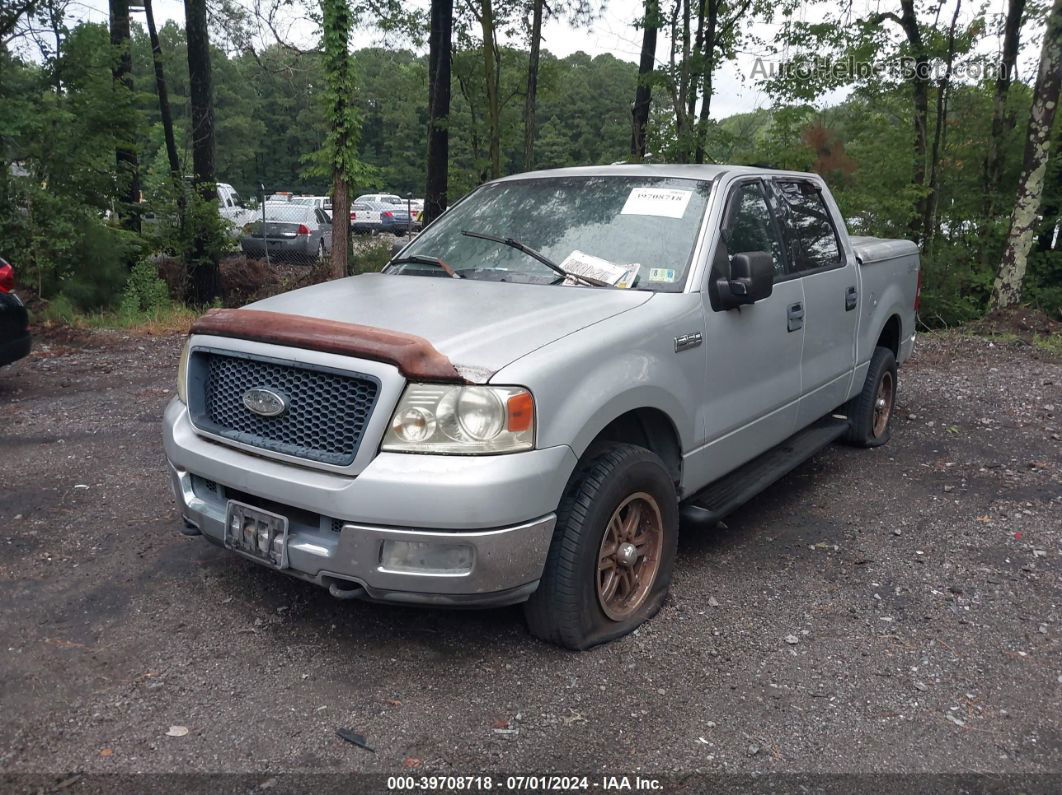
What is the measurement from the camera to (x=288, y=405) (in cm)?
321

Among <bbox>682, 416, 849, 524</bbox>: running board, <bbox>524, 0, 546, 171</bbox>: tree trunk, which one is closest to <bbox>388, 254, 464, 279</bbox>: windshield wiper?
<bbox>682, 416, 849, 524</bbox>: running board

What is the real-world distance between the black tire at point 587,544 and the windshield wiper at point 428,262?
1.30 m

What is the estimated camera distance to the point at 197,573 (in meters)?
4.10

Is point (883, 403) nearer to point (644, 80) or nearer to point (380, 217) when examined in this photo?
point (644, 80)

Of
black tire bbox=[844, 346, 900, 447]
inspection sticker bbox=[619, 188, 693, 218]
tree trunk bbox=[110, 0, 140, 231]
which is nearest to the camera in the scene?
inspection sticker bbox=[619, 188, 693, 218]

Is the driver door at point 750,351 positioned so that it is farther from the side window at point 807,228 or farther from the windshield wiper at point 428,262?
the windshield wiper at point 428,262

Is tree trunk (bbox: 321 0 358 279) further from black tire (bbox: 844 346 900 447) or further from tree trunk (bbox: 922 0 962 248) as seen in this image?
tree trunk (bbox: 922 0 962 248)

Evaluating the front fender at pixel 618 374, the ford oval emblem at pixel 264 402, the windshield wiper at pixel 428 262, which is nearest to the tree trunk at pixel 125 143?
the windshield wiper at pixel 428 262

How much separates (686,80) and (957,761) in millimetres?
15289

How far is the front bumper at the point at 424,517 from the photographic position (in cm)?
292

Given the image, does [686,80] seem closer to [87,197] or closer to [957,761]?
[87,197]

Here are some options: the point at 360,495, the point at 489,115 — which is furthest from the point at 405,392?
the point at 489,115

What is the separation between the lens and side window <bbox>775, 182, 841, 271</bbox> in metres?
4.96

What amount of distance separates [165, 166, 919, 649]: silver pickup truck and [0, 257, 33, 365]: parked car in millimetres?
4142
